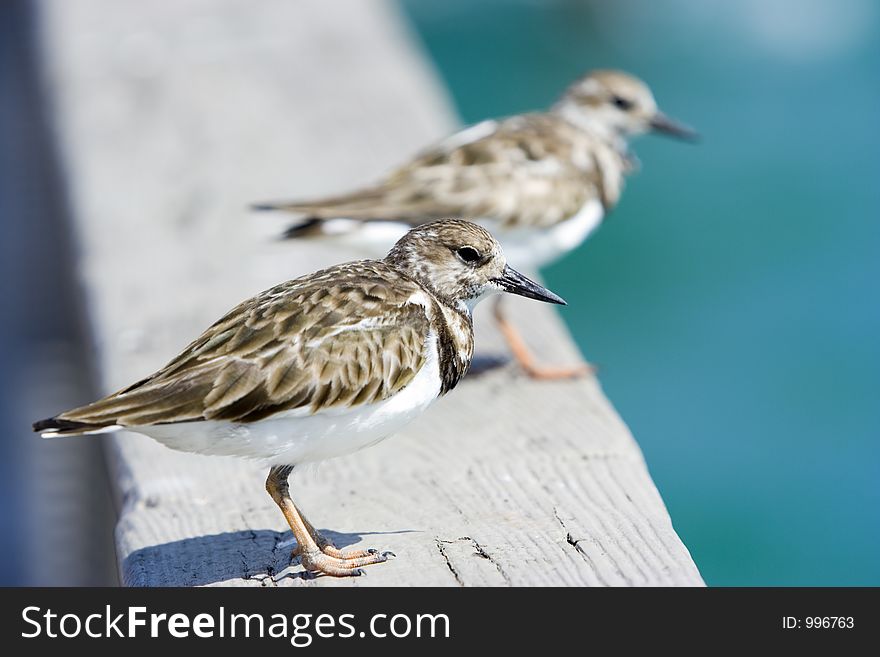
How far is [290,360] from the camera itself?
98.4 inches

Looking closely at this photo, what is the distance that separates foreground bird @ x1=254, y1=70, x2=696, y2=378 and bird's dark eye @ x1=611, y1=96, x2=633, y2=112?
0.65ft

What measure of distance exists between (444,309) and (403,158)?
1.92 metres

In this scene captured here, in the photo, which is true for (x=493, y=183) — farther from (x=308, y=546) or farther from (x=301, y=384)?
(x=308, y=546)

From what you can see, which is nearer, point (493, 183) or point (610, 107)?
point (493, 183)

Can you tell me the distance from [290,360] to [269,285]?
1.34 metres

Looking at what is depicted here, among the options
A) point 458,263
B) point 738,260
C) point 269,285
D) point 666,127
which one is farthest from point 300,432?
point 738,260

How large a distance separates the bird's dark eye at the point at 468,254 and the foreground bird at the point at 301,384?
210mm

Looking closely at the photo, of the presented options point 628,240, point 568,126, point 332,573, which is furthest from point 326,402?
point 628,240

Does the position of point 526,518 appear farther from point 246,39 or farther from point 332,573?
point 246,39

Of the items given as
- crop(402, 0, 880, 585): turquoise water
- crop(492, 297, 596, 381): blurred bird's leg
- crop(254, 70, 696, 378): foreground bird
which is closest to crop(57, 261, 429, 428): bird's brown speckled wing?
crop(492, 297, 596, 381): blurred bird's leg

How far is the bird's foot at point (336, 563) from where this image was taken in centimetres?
236

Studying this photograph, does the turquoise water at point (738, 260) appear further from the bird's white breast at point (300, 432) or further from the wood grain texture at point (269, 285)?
the bird's white breast at point (300, 432)

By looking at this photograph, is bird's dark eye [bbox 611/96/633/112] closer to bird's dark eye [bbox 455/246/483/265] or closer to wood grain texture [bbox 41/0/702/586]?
wood grain texture [bbox 41/0/702/586]

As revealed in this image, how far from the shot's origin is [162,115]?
16.0 feet
